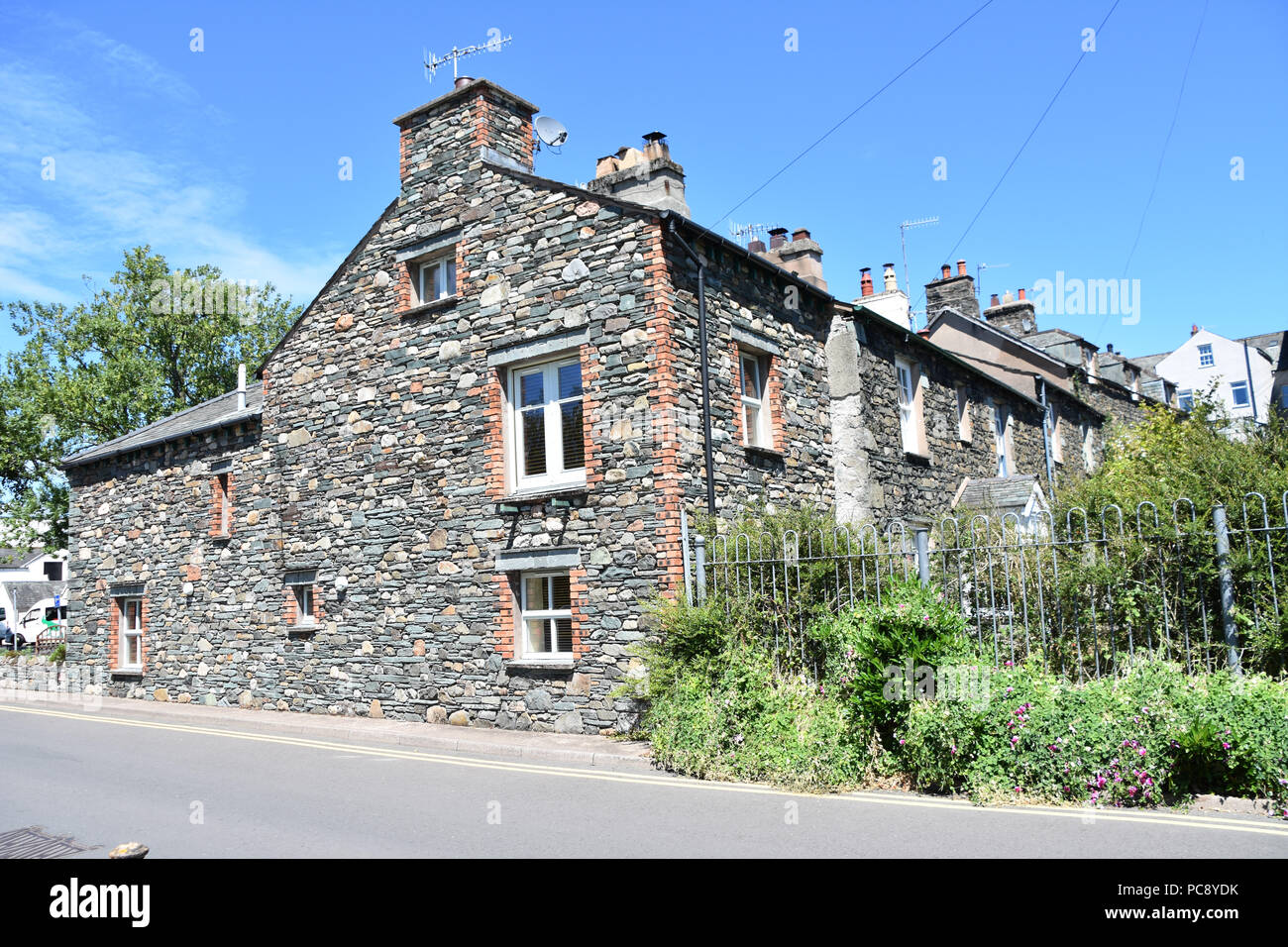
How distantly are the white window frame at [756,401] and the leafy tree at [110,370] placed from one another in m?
29.5

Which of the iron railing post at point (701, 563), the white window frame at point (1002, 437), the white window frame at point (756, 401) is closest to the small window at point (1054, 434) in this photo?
the white window frame at point (1002, 437)

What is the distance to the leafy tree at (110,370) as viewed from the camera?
35719mm

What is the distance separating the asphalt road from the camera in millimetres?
6383

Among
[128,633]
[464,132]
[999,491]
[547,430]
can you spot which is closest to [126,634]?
[128,633]

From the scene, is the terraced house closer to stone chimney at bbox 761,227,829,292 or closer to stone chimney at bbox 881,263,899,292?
stone chimney at bbox 761,227,829,292

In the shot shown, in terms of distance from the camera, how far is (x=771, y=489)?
13688 mm

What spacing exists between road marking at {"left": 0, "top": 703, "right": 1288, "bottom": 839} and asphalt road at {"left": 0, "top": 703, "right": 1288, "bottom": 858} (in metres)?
0.03

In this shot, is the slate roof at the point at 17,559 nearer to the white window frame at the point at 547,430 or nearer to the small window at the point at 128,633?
the small window at the point at 128,633

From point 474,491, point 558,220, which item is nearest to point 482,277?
point 558,220

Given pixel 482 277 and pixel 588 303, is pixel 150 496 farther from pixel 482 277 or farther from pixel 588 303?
pixel 588 303

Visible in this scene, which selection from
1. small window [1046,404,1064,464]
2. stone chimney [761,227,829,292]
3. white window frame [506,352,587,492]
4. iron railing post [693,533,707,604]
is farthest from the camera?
small window [1046,404,1064,464]

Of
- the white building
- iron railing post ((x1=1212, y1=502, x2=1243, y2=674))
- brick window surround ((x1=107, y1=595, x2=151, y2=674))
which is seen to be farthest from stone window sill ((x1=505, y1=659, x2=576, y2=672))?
the white building

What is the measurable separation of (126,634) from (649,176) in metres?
15.4

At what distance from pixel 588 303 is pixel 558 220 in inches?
54.4
